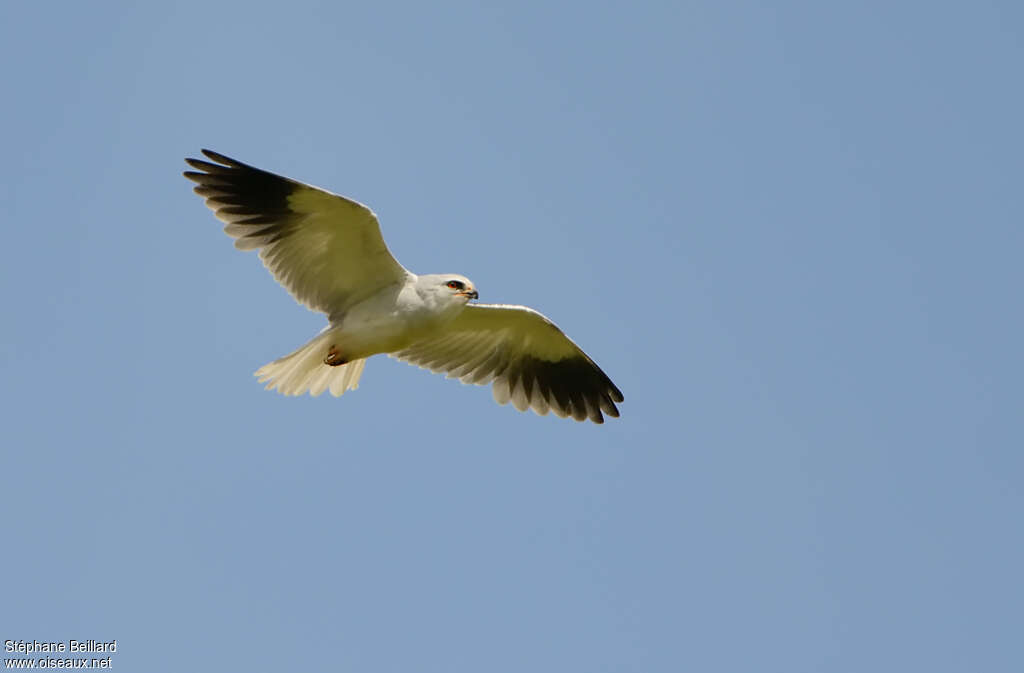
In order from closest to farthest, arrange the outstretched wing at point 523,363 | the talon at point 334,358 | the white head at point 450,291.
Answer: the white head at point 450,291 → the talon at point 334,358 → the outstretched wing at point 523,363

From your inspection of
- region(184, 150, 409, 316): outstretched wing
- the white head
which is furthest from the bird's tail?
the white head

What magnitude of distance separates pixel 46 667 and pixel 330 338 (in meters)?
3.21

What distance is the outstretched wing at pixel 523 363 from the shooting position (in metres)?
11.0

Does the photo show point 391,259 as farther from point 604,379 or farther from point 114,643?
point 114,643

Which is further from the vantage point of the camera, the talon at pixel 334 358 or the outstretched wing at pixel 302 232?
the talon at pixel 334 358

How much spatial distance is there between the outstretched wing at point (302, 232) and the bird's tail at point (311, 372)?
1.22ft

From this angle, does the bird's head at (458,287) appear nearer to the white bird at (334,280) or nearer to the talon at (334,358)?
the white bird at (334,280)

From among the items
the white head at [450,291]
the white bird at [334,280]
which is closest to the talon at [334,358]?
the white bird at [334,280]

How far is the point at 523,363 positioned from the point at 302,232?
254 cm

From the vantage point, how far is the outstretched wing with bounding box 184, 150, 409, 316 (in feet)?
31.9

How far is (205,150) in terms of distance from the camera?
993 centimetres

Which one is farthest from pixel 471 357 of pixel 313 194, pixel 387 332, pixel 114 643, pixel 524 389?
pixel 114 643

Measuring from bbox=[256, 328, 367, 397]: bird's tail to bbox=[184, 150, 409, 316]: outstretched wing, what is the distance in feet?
1.22

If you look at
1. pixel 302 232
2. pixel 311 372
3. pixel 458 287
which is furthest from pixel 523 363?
pixel 302 232
